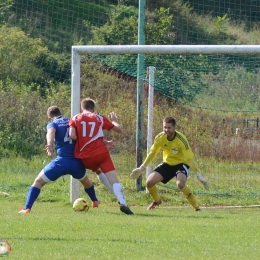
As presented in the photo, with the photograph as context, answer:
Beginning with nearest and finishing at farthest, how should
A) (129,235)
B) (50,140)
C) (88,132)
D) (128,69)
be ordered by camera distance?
(129,235) < (50,140) < (88,132) < (128,69)

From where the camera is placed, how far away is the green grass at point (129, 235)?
7156mm

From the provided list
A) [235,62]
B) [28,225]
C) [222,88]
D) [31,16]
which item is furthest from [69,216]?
[31,16]

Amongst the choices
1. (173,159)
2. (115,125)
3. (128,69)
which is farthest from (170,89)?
(115,125)

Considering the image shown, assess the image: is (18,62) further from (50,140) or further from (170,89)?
(50,140)

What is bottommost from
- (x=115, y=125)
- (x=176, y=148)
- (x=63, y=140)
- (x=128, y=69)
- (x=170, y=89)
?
(x=176, y=148)

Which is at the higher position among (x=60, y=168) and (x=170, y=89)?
(x=170, y=89)

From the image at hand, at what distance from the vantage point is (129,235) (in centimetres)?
836

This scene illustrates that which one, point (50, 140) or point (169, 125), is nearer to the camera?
point (50, 140)

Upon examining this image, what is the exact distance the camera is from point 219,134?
14445mm

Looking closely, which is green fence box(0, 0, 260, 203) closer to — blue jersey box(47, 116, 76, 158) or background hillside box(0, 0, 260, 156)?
background hillside box(0, 0, 260, 156)

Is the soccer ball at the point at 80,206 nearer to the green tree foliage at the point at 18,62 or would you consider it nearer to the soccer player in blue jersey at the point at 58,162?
the soccer player in blue jersey at the point at 58,162

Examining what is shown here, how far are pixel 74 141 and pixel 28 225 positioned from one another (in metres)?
2.38

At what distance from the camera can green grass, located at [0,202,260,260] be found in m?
7.16

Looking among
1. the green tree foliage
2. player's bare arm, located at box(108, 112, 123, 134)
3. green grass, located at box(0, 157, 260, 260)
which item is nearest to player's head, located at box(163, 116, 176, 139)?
player's bare arm, located at box(108, 112, 123, 134)
